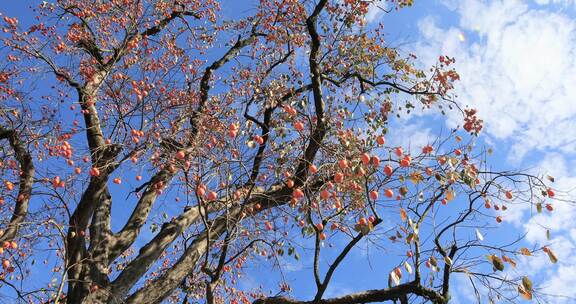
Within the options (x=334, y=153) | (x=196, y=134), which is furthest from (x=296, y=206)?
(x=196, y=134)

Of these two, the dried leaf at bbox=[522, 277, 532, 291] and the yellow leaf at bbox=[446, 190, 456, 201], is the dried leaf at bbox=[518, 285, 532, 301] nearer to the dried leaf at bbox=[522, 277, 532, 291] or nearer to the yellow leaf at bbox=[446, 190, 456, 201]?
the dried leaf at bbox=[522, 277, 532, 291]

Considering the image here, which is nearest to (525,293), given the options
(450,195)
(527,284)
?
(527,284)

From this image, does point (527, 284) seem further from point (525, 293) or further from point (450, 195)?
point (450, 195)

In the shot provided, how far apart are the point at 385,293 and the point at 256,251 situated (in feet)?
6.93

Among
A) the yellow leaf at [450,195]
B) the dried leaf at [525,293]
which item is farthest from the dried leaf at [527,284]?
the yellow leaf at [450,195]

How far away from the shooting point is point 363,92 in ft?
21.9

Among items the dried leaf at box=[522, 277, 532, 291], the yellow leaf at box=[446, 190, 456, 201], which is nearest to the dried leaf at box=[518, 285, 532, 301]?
the dried leaf at box=[522, 277, 532, 291]

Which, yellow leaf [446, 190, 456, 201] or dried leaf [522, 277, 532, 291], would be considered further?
yellow leaf [446, 190, 456, 201]

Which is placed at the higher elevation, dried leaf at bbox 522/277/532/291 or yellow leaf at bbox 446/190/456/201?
yellow leaf at bbox 446/190/456/201

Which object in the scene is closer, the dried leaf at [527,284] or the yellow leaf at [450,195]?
the dried leaf at [527,284]

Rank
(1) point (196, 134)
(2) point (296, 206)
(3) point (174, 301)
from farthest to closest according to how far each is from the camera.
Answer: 1. (3) point (174, 301)
2. (1) point (196, 134)
3. (2) point (296, 206)

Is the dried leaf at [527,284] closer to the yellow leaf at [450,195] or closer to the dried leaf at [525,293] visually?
the dried leaf at [525,293]

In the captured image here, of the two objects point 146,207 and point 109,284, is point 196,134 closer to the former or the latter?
point 146,207

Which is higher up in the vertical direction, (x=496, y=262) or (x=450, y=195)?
(x=450, y=195)
